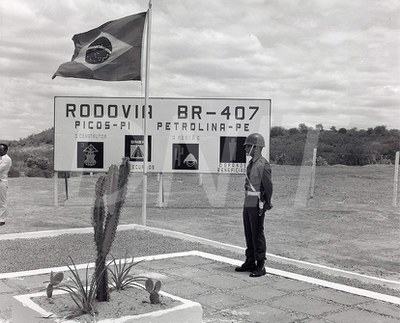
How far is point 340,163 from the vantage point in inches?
1398

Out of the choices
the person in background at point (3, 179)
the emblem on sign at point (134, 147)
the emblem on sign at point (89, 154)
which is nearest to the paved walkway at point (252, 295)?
the person in background at point (3, 179)

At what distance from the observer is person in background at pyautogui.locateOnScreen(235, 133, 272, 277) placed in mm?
7930

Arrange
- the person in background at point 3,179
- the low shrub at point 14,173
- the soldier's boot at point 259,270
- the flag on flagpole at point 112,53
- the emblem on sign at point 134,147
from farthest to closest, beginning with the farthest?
the low shrub at point 14,173 < the emblem on sign at point 134,147 < the person in background at point 3,179 < the flag on flagpole at point 112,53 < the soldier's boot at point 259,270

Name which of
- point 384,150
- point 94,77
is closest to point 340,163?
point 384,150

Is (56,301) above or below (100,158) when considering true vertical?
below

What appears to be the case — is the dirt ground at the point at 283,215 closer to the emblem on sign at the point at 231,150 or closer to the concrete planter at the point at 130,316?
the emblem on sign at the point at 231,150

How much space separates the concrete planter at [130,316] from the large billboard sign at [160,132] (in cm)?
1113

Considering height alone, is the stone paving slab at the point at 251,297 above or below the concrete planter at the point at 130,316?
below

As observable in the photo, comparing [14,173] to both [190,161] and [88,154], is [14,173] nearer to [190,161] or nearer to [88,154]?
[88,154]

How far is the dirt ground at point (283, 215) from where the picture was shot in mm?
10828

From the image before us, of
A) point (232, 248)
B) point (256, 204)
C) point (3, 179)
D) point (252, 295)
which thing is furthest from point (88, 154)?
point (252, 295)

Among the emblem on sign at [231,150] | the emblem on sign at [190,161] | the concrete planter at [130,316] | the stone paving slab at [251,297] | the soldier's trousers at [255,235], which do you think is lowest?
the stone paving slab at [251,297]

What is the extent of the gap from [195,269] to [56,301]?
326cm

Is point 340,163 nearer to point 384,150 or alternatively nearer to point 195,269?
point 384,150
